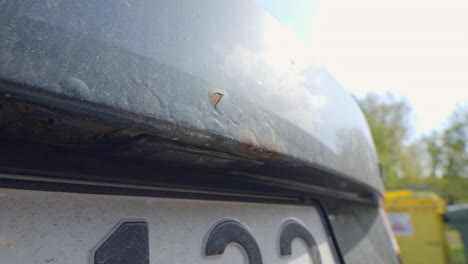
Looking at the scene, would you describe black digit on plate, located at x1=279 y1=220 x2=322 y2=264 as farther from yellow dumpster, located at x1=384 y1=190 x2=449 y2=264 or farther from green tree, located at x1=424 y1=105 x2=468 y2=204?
green tree, located at x1=424 y1=105 x2=468 y2=204

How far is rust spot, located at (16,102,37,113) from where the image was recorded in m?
0.37

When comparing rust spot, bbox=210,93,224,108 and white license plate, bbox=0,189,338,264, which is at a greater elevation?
rust spot, bbox=210,93,224,108

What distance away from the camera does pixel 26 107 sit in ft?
1.23

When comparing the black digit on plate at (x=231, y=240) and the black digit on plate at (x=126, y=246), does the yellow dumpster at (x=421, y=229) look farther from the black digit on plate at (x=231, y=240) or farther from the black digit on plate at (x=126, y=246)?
the black digit on plate at (x=126, y=246)

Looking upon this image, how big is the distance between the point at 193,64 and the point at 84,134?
190 mm

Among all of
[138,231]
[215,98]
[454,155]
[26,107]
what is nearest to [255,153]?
[215,98]

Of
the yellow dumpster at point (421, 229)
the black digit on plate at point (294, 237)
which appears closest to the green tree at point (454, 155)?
the yellow dumpster at point (421, 229)

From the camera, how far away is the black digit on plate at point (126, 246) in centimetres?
49

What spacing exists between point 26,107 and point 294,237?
24.7 inches

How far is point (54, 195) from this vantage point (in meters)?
0.49

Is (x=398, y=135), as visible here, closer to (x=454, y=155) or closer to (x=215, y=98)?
(x=454, y=155)

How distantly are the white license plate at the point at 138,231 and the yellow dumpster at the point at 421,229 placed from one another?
545 centimetres

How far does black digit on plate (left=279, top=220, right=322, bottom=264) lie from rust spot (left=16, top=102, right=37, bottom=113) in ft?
1.84

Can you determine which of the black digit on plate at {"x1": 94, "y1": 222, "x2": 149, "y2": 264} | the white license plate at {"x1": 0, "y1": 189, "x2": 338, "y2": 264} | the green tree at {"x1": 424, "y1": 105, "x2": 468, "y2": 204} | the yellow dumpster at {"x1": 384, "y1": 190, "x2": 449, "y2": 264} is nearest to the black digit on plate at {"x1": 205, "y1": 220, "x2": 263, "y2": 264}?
the white license plate at {"x1": 0, "y1": 189, "x2": 338, "y2": 264}
